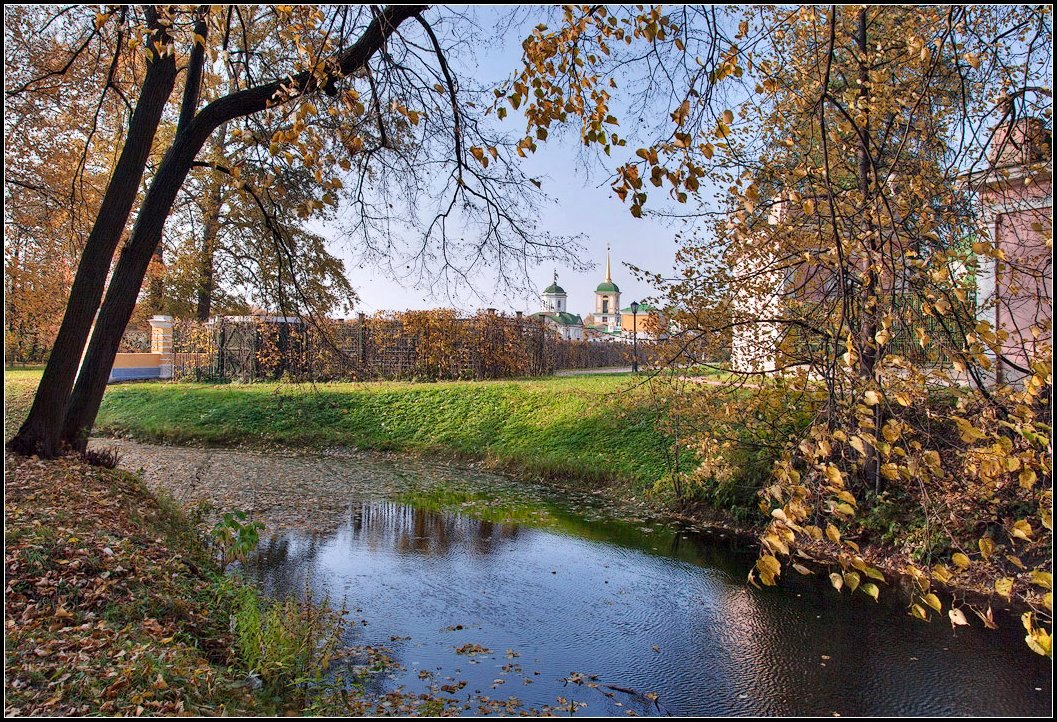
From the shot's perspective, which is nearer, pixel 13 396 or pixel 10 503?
pixel 10 503

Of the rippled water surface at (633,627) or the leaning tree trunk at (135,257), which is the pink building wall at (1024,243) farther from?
the leaning tree trunk at (135,257)

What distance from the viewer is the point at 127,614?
4.08 meters

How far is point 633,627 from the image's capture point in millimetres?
5375

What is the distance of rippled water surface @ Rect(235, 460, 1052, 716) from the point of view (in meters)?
4.33

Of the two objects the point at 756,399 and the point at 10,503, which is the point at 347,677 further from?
the point at 756,399

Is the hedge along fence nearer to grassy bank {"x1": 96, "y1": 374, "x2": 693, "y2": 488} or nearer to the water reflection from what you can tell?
grassy bank {"x1": 96, "y1": 374, "x2": 693, "y2": 488}

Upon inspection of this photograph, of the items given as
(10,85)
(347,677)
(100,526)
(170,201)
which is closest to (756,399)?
(347,677)

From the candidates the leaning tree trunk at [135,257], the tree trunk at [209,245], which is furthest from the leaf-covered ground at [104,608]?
the tree trunk at [209,245]

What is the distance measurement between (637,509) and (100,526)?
20.6 ft

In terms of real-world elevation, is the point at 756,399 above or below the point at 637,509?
above

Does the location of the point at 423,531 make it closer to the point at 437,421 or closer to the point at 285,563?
the point at 285,563

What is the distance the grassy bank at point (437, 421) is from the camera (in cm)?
1128

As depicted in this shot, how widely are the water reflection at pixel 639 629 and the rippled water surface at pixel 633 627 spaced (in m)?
0.02

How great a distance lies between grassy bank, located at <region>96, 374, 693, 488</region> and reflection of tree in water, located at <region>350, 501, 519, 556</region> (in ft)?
9.08
